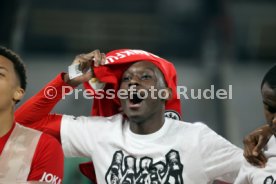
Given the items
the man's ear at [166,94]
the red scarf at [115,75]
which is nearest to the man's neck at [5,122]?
the red scarf at [115,75]

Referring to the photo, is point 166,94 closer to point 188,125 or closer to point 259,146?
point 188,125

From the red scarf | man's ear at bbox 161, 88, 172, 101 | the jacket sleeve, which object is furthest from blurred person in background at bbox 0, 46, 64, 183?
man's ear at bbox 161, 88, 172, 101

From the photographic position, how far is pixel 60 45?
4.41m

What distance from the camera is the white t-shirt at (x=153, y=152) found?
178 centimetres

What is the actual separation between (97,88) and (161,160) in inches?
10.9

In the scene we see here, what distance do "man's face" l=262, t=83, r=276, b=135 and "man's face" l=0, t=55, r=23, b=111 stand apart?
0.61 meters

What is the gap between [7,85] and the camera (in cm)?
172

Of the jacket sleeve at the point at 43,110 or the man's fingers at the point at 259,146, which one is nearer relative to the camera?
the man's fingers at the point at 259,146

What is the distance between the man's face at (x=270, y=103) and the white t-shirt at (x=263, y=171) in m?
0.05

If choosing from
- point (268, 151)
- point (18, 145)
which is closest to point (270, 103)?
point (268, 151)

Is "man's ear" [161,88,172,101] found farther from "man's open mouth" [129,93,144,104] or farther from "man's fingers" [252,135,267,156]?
"man's fingers" [252,135,267,156]

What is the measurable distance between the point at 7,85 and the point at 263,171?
657 mm

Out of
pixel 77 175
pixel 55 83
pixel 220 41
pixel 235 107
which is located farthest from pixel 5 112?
pixel 220 41

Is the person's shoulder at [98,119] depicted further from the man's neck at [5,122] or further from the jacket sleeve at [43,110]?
the man's neck at [5,122]
